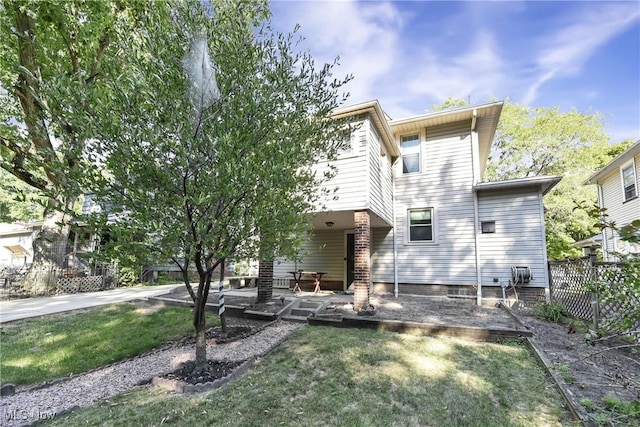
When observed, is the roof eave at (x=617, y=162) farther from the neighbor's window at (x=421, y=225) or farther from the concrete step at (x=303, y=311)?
the concrete step at (x=303, y=311)

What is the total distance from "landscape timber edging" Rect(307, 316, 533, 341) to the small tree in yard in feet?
8.86

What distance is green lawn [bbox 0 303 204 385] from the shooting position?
14.4ft

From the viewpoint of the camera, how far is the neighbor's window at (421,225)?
33.9ft

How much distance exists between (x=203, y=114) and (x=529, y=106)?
23.4 meters

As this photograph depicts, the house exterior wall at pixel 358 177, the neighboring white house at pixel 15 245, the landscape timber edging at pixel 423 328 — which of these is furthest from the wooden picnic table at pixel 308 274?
the neighboring white house at pixel 15 245

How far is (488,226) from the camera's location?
376 inches

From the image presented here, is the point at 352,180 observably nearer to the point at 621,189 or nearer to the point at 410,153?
the point at 410,153

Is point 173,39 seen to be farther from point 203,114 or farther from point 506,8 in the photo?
point 506,8

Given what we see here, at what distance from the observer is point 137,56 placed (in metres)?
3.34

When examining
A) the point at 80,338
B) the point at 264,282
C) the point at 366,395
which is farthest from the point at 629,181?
the point at 80,338

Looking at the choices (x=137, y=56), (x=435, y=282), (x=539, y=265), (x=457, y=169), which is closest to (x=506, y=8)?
(x=457, y=169)

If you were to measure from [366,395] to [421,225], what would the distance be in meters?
7.84

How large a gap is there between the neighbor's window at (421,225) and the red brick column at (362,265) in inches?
138

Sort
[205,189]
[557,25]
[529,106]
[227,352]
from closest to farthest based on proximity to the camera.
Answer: [205,189] → [227,352] → [557,25] → [529,106]
